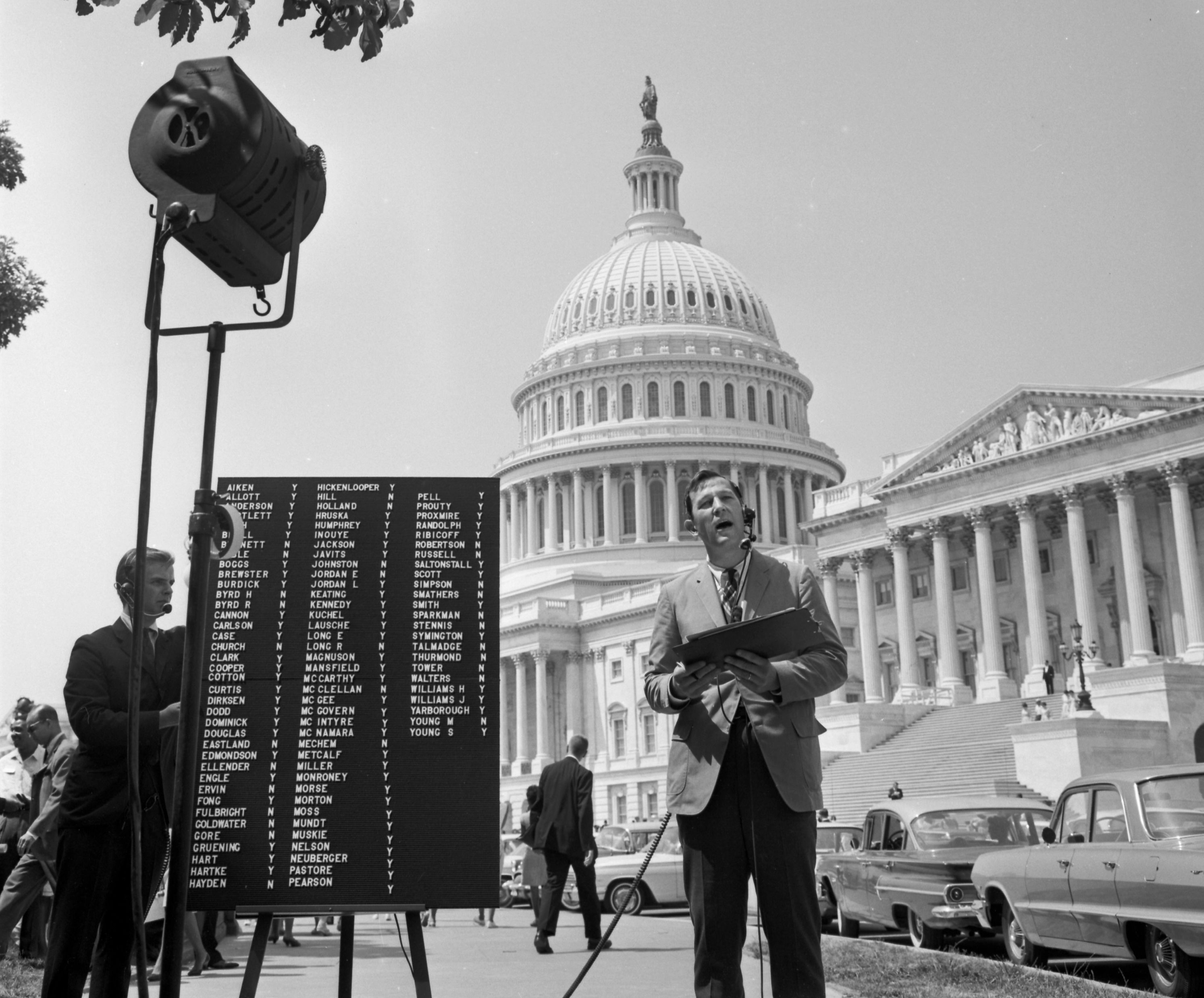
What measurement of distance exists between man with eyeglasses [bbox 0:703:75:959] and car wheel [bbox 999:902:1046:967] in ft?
27.1

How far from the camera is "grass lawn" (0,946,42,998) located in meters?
9.55

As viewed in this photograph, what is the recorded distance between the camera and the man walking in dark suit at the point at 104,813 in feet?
21.7

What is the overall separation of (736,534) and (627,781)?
77.7 m

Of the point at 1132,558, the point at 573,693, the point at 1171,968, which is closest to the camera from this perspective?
the point at 1171,968

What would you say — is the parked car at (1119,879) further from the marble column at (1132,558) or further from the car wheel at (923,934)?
the marble column at (1132,558)

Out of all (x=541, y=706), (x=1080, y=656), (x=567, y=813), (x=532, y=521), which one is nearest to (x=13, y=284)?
(x=567, y=813)

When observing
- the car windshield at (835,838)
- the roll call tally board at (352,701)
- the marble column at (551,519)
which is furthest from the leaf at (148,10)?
the marble column at (551,519)

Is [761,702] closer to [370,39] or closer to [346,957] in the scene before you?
[346,957]

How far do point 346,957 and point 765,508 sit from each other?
95.8 metres

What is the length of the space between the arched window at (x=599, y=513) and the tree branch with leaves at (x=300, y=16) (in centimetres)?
9524


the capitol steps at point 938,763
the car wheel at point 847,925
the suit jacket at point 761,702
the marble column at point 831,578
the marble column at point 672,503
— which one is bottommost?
the car wheel at point 847,925

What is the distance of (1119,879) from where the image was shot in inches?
448

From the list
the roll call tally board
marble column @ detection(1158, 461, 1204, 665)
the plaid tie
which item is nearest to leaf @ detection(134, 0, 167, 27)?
the roll call tally board

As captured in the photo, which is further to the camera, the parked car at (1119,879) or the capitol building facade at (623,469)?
the capitol building facade at (623,469)
